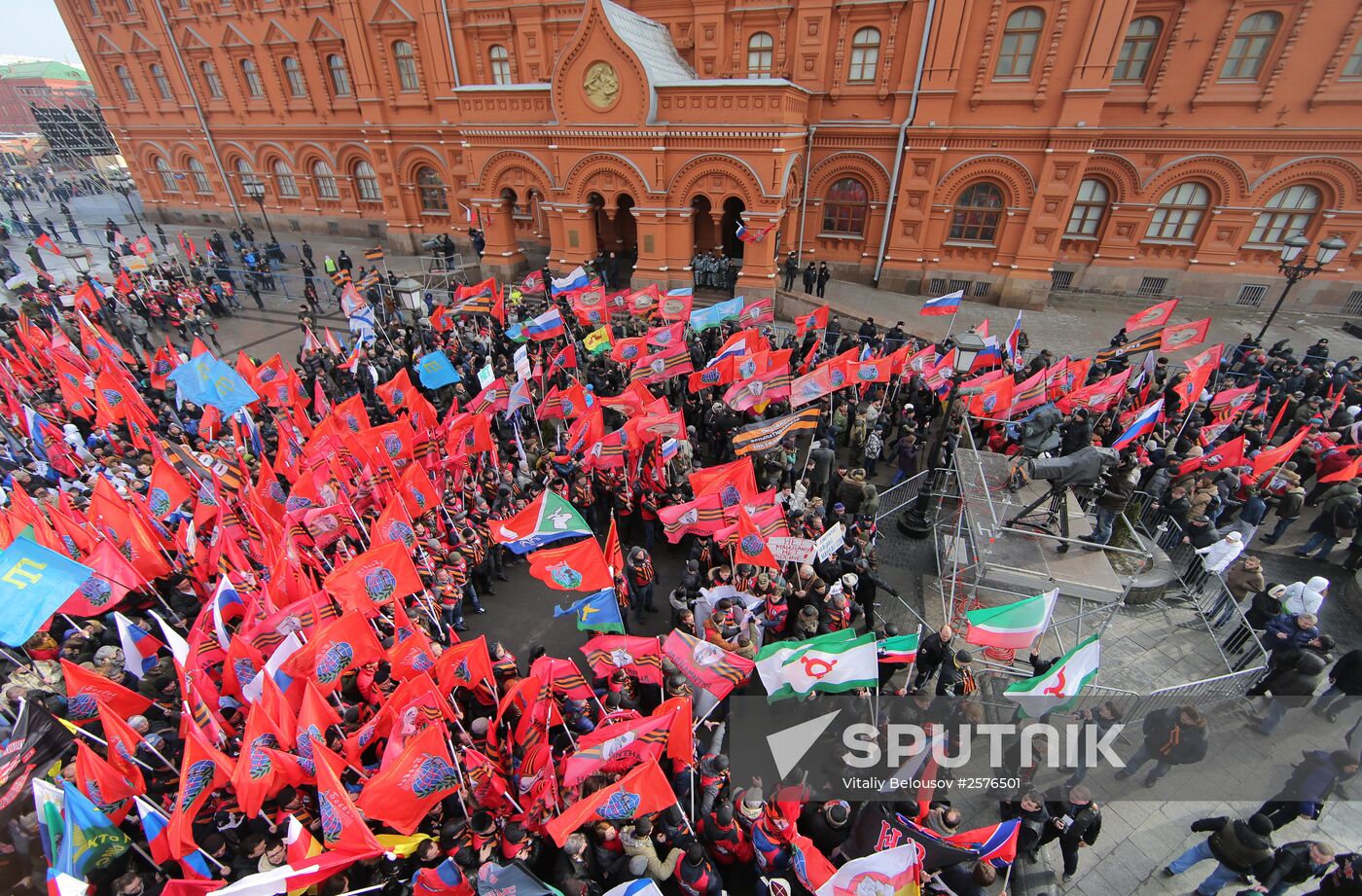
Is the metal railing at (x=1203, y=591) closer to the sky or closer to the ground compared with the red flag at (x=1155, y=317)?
closer to the ground

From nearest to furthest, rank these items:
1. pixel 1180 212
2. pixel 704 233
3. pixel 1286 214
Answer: pixel 1286 214 → pixel 1180 212 → pixel 704 233

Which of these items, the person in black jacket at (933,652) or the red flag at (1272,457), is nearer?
the person in black jacket at (933,652)

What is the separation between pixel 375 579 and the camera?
7973 mm

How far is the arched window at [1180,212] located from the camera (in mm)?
22516

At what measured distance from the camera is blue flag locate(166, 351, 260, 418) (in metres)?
12.7

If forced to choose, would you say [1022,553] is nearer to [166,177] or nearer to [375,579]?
[375,579]

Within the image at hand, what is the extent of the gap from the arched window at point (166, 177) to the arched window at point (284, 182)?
8.20m

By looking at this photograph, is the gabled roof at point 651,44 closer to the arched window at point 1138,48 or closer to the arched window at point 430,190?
the arched window at point 430,190

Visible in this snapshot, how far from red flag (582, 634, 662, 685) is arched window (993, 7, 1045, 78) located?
24.2 metres

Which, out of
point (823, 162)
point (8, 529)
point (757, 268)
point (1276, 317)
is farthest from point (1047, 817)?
point (1276, 317)

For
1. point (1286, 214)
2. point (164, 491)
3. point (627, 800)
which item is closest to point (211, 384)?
point (164, 491)

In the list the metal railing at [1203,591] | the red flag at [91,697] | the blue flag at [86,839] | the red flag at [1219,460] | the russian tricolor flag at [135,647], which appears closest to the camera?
the blue flag at [86,839]

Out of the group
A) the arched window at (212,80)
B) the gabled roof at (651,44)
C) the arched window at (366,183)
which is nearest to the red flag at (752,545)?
the gabled roof at (651,44)

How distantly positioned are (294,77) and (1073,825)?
42657 millimetres
